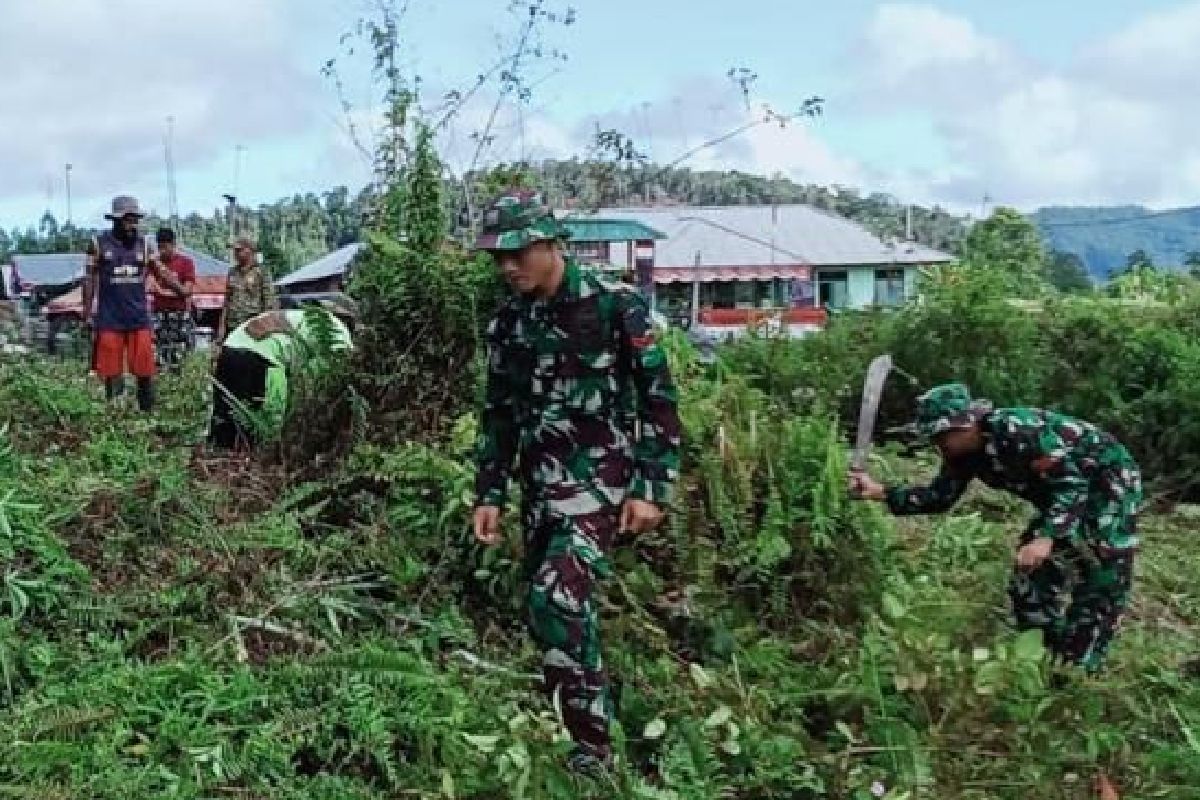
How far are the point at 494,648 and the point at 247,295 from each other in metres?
6.92

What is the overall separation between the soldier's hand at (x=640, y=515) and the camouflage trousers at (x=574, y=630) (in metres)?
0.11

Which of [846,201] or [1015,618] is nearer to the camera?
[1015,618]

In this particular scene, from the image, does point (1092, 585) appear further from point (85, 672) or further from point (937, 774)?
point (85, 672)

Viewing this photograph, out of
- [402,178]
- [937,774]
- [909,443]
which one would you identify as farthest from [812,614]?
[909,443]

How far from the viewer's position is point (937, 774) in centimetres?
450

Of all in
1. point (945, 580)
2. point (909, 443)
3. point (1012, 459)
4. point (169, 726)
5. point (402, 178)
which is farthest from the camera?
point (909, 443)

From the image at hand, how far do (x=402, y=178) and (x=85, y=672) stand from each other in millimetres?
3098

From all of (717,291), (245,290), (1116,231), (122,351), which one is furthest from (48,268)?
(122,351)

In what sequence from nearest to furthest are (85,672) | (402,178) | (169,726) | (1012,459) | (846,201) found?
(169,726), (85,672), (1012,459), (402,178), (846,201)

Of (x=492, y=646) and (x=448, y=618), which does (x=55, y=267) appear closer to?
(x=448, y=618)

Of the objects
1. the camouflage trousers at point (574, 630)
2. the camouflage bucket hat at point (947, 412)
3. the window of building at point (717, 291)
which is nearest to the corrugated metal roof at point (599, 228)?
the camouflage bucket hat at point (947, 412)

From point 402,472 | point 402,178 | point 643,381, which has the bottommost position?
point 402,472

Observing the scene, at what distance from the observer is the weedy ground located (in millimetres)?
4266

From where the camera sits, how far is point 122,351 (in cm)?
1014
